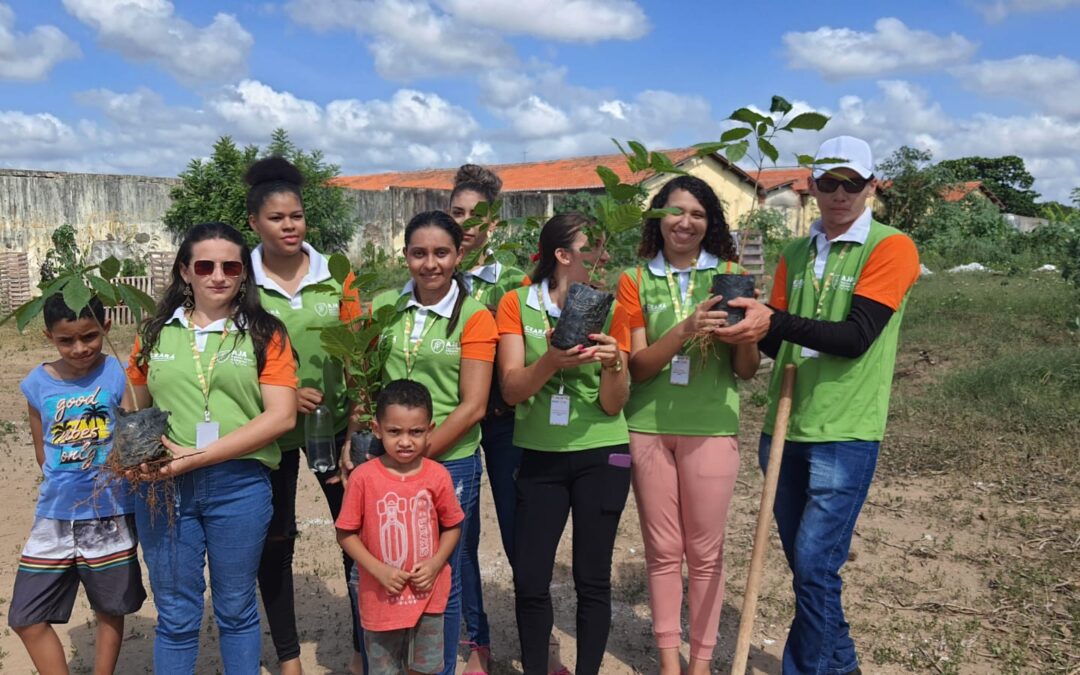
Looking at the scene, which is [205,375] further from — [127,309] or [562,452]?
[127,309]

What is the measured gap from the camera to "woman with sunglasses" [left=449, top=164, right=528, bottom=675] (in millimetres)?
3312

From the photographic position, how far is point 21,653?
360 cm

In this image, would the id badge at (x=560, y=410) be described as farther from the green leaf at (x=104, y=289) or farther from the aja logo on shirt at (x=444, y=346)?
the green leaf at (x=104, y=289)

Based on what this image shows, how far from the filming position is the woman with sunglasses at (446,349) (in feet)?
9.16

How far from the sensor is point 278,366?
2672 mm

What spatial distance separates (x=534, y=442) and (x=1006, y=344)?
7.64m

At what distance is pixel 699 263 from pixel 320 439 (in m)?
1.51

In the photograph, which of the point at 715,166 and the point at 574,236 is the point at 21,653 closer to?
the point at 574,236

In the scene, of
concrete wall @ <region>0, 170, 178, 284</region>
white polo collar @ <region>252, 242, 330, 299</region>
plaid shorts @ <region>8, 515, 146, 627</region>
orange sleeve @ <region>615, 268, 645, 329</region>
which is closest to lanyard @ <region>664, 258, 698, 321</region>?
orange sleeve @ <region>615, 268, 645, 329</region>

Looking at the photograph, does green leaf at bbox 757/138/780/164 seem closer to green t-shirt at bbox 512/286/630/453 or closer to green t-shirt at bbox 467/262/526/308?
green t-shirt at bbox 512/286/630/453

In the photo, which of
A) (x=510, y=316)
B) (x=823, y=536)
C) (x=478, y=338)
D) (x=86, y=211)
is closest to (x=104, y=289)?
(x=478, y=338)

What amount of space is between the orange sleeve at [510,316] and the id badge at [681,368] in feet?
1.81

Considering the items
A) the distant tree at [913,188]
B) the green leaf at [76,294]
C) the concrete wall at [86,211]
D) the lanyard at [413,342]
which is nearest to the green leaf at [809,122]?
the lanyard at [413,342]

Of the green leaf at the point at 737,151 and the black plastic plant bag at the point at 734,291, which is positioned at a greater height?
the green leaf at the point at 737,151
